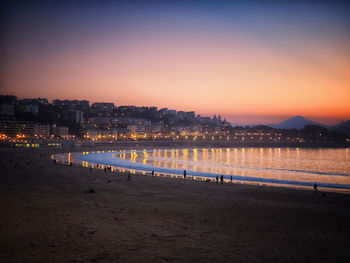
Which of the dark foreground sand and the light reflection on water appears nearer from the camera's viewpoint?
the dark foreground sand

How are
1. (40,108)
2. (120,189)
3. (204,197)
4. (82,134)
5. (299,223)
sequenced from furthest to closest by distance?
(40,108)
(82,134)
(120,189)
(204,197)
(299,223)

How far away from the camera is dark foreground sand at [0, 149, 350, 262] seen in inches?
348

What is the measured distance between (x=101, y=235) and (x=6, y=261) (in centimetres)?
320

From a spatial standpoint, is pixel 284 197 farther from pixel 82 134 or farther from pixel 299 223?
pixel 82 134

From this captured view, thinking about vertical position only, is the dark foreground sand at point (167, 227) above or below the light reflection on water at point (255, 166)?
above

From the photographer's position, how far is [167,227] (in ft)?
38.4

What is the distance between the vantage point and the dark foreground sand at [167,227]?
8.84 meters

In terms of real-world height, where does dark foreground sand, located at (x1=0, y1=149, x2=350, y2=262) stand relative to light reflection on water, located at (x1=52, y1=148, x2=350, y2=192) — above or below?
above

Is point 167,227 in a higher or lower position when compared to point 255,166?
higher

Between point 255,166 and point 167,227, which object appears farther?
point 255,166

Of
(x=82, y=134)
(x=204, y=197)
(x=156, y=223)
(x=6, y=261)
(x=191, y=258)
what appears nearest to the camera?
(x=6, y=261)

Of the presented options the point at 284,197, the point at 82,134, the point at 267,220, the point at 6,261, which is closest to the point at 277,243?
the point at 267,220

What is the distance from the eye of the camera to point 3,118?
12050 centimetres

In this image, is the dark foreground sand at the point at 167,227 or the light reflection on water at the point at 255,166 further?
the light reflection on water at the point at 255,166
